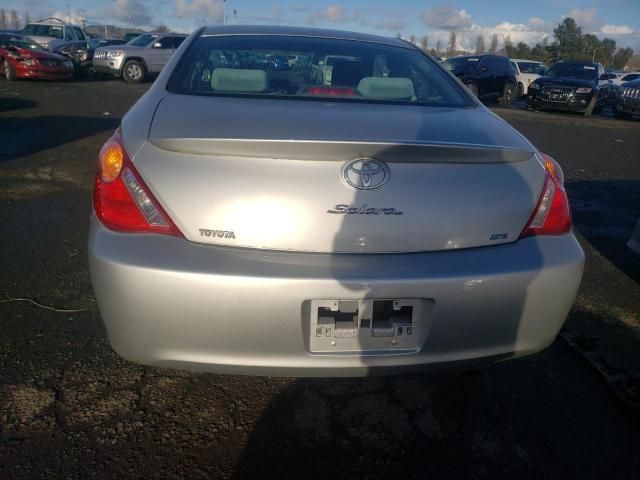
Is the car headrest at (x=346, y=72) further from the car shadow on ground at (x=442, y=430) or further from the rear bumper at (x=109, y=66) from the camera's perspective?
the rear bumper at (x=109, y=66)

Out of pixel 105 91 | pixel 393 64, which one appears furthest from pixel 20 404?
pixel 105 91

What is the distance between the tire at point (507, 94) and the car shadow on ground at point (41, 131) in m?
12.1

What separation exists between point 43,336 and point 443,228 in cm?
198

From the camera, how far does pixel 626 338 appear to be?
277 centimetres

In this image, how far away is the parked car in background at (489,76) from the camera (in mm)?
16109

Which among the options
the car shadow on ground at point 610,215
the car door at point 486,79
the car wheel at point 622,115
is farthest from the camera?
the car door at point 486,79

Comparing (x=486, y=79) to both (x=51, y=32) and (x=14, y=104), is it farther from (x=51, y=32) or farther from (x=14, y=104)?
(x=51, y=32)

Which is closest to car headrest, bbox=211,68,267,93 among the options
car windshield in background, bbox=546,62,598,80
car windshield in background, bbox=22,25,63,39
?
car windshield in background, bbox=546,62,598,80

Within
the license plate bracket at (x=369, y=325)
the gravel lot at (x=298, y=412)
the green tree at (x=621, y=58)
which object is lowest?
the green tree at (x=621, y=58)

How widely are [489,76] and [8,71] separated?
550 inches

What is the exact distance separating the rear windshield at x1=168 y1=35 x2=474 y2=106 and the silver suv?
15.7 meters

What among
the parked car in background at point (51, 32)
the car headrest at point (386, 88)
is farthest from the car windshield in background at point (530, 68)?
the car headrest at point (386, 88)

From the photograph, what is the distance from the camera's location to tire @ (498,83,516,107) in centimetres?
1648

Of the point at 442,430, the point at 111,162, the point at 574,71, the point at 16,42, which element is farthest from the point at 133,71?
the point at 442,430
